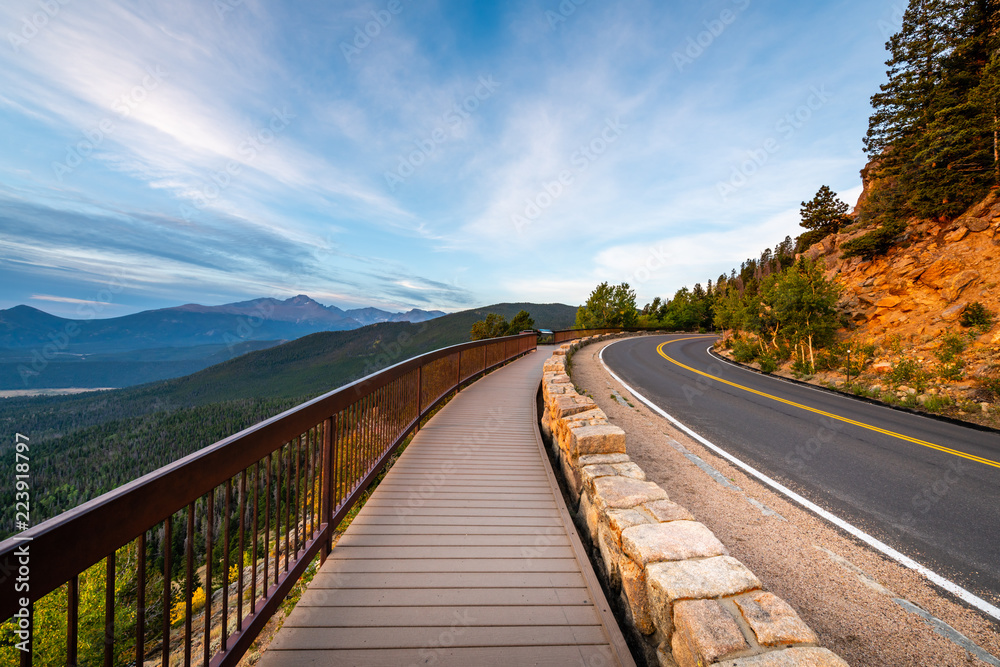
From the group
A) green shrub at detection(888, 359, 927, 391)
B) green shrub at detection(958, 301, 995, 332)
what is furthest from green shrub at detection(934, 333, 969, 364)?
green shrub at detection(958, 301, 995, 332)

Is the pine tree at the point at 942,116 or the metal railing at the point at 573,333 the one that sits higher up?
the pine tree at the point at 942,116

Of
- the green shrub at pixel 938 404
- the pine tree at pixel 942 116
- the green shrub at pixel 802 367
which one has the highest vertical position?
the pine tree at pixel 942 116

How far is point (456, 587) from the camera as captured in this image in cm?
261

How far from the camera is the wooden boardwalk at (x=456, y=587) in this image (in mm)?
2145

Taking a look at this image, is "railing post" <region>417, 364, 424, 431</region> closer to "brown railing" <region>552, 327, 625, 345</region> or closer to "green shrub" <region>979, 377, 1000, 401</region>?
"green shrub" <region>979, 377, 1000, 401</region>

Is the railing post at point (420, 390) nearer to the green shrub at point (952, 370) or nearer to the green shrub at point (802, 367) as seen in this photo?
the green shrub at point (952, 370)

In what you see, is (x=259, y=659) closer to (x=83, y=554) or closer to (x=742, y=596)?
(x=83, y=554)

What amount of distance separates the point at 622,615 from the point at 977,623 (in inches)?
92.6

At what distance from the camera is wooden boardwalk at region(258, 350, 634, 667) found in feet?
7.04

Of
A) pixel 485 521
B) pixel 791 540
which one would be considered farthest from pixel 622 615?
pixel 791 540

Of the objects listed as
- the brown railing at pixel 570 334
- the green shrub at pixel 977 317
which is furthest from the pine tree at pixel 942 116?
the brown railing at pixel 570 334

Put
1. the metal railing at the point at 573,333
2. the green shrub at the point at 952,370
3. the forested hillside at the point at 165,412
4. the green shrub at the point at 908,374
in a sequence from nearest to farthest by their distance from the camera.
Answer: the green shrub at the point at 952,370
the green shrub at the point at 908,374
the metal railing at the point at 573,333
the forested hillside at the point at 165,412

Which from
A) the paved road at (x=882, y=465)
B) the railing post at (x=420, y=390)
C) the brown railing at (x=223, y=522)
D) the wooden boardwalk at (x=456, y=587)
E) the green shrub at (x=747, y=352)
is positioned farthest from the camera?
the green shrub at (x=747, y=352)

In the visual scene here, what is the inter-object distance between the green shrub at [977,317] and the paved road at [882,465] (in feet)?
15.0
